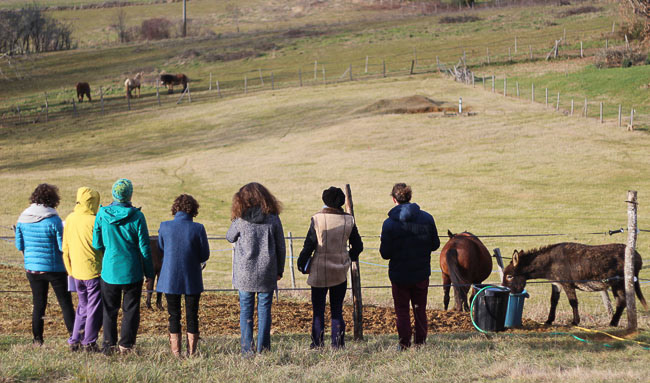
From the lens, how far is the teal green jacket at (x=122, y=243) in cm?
696

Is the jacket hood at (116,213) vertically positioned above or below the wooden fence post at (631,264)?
above

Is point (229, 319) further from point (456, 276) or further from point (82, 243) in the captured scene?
point (82, 243)

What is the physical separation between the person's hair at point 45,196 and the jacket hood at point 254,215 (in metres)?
2.31

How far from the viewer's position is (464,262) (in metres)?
11.9

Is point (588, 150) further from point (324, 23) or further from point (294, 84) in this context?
point (324, 23)

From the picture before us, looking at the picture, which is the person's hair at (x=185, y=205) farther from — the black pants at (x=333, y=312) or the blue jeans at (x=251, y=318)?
the black pants at (x=333, y=312)

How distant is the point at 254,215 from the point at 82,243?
1.93 m

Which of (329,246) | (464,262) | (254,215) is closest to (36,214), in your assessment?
(254,215)

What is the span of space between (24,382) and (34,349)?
162 centimetres

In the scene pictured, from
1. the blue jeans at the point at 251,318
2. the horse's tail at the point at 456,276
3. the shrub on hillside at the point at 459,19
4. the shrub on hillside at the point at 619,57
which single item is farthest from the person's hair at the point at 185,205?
the shrub on hillside at the point at 459,19

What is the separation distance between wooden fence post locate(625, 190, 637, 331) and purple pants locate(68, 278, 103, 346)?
21.7ft

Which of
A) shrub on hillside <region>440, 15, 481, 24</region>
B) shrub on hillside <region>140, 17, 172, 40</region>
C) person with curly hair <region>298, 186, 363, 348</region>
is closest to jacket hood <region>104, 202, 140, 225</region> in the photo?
person with curly hair <region>298, 186, 363, 348</region>

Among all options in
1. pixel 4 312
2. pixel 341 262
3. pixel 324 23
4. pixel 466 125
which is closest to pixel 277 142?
pixel 466 125

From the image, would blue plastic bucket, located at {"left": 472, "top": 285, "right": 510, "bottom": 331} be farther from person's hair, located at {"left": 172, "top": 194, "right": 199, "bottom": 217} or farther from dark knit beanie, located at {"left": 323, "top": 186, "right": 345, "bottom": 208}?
person's hair, located at {"left": 172, "top": 194, "right": 199, "bottom": 217}
